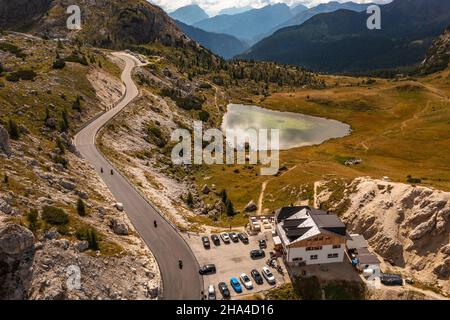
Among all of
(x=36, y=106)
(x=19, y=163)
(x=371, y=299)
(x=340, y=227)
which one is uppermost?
(x=36, y=106)

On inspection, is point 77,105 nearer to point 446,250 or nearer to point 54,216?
point 54,216

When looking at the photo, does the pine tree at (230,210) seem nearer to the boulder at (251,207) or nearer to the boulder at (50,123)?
the boulder at (251,207)

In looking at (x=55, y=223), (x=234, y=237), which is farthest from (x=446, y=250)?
(x=55, y=223)

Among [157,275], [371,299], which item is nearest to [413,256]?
[371,299]

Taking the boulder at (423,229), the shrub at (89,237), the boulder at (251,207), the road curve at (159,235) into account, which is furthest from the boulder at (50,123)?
the boulder at (423,229)

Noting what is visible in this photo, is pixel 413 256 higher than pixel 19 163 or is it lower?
lower

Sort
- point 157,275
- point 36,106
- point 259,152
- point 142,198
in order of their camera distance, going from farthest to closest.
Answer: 1. point 259,152
2. point 36,106
3. point 142,198
4. point 157,275
